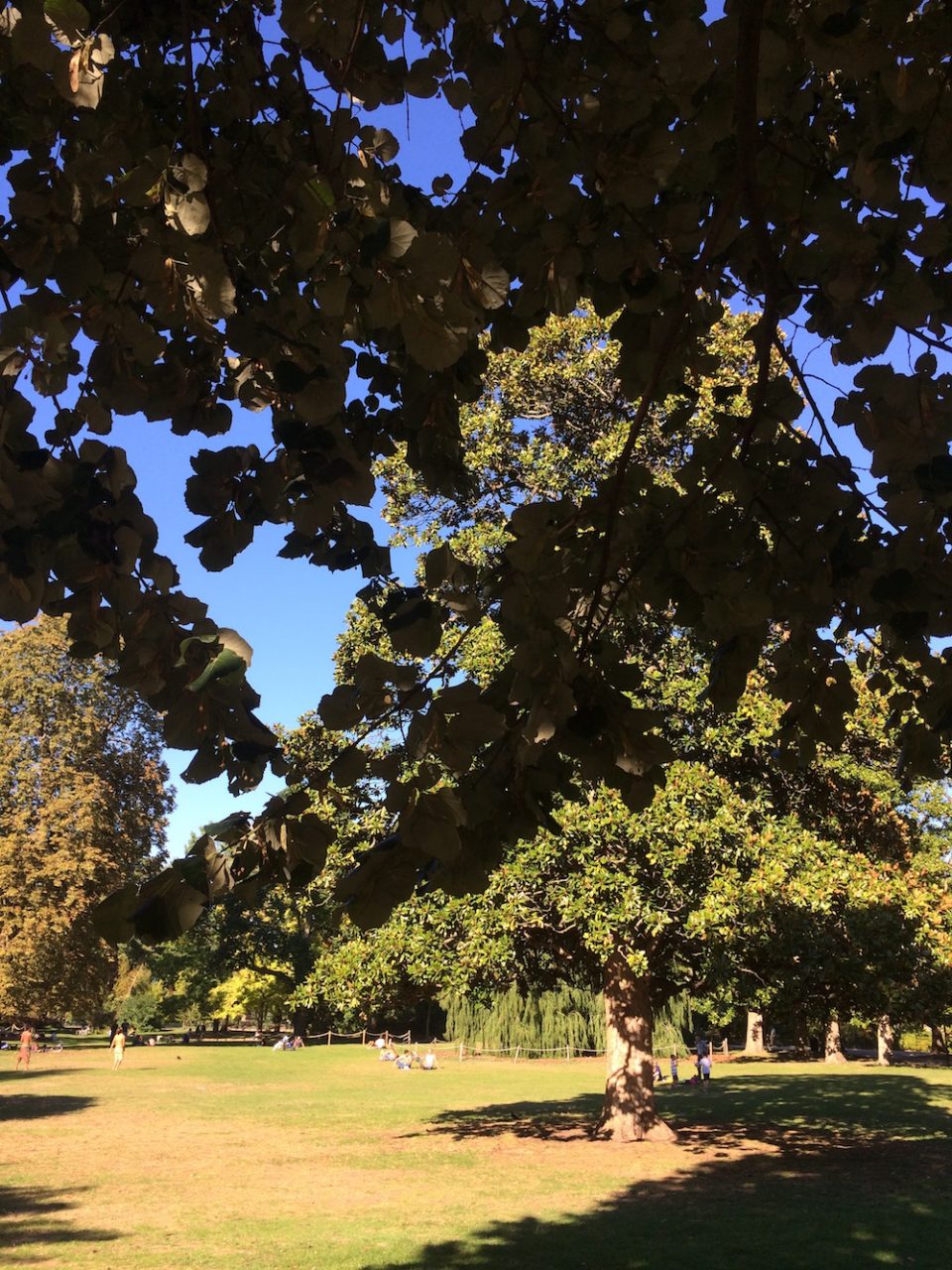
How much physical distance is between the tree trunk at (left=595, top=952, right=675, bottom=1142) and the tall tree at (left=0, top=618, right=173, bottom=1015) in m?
16.5

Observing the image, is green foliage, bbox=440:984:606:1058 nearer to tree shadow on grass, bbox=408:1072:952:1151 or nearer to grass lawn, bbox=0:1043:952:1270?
tree shadow on grass, bbox=408:1072:952:1151

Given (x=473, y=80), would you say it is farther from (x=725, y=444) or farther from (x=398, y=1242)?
(x=398, y=1242)

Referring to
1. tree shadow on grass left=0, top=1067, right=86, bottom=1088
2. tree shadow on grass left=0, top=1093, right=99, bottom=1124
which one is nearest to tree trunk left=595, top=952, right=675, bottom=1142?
tree shadow on grass left=0, top=1093, right=99, bottom=1124

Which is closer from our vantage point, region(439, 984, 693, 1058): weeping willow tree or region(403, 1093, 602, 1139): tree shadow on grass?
region(403, 1093, 602, 1139): tree shadow on grass

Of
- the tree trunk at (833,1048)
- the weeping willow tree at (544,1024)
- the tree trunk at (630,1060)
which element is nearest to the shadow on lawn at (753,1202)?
the tree trunk at (630,1060)

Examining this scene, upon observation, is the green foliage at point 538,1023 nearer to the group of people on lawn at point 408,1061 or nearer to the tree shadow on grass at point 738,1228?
the group of people on lawn at point 408,1061

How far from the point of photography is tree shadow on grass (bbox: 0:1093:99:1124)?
659 inches

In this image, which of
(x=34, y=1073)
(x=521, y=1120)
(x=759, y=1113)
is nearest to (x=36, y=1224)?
(x=521, y=1120)

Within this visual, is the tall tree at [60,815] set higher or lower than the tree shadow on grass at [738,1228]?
higher

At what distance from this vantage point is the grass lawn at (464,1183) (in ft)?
24.7

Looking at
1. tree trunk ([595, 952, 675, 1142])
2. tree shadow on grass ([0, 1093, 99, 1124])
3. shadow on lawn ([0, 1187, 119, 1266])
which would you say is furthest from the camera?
tree shadow on grass ([0, 1093, 99, 1124])

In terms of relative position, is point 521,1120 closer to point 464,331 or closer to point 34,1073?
point 464,331

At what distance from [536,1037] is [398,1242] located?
2618 centimetres

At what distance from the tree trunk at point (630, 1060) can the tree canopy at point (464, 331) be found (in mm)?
10521
